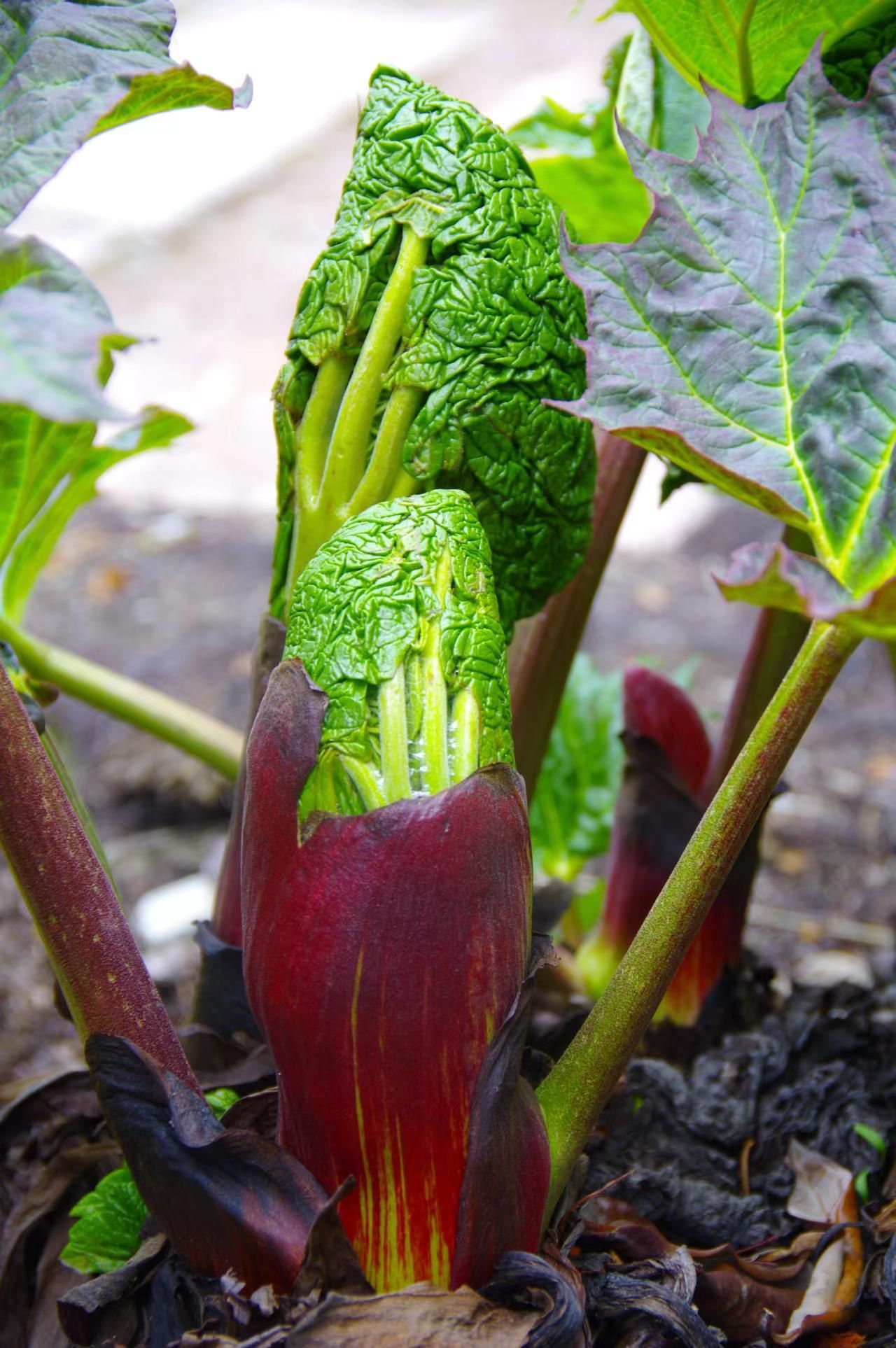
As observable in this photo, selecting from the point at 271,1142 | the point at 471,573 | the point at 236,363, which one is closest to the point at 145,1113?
the point at 271,1142

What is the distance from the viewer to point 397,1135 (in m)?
0.66

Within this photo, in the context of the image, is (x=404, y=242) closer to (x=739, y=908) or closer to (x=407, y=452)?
(x=407, y=452)

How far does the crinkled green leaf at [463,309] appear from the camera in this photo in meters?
0.75

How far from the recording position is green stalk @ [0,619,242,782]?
3.53 feet

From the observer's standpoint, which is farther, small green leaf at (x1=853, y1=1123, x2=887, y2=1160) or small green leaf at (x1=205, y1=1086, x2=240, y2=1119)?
small green leaf at (x1=853, y1=1123, x2=887, y2=1160)

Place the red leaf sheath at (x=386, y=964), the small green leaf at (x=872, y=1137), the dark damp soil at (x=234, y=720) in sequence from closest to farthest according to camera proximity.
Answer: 1. the red leaf sheath at (x=386, y=964)
2. the small green leaf at (x=872, y=1137)
3. the dark damp soil at (x=234, y=720)

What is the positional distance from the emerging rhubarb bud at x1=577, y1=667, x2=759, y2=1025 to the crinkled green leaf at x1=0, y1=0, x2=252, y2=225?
0.61 meters

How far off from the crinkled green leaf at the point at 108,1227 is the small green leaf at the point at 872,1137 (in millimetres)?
492

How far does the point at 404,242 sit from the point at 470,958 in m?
0.41

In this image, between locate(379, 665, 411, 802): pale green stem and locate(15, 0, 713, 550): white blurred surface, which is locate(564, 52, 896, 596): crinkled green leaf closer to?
locate(379, 665, 411, 802): pale green stem

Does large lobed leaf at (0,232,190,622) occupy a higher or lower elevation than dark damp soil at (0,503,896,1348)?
higher

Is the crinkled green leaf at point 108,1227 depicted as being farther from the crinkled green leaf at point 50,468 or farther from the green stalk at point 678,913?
the crinkled green leaf at point 50,468

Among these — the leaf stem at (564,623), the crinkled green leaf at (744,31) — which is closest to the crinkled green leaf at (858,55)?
the crinkled green leaf at (744,31)

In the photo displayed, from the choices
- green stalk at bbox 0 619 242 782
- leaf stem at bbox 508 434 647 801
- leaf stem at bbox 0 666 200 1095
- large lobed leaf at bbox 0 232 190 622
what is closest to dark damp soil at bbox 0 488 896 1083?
green stalk at bbox 0 619 242 782
